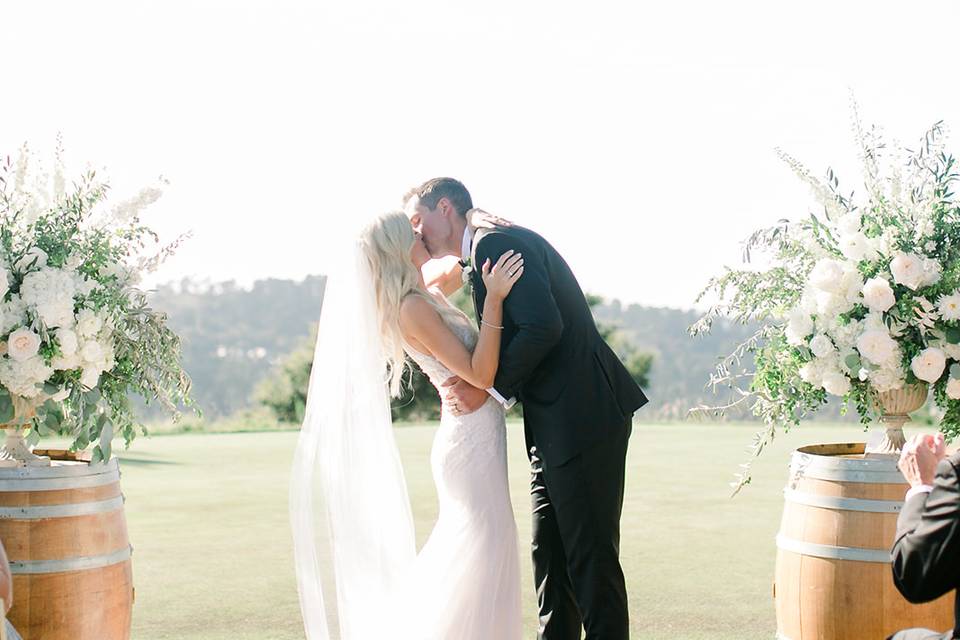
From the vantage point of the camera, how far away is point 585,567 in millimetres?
4316

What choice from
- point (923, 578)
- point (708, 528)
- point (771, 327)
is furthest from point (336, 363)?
point (708, 528)

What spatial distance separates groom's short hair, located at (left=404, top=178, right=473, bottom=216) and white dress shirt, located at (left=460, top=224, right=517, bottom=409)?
11 cm

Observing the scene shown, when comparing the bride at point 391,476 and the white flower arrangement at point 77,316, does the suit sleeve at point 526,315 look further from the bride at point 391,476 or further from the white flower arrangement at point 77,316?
the white flower arrangement at point 77,316

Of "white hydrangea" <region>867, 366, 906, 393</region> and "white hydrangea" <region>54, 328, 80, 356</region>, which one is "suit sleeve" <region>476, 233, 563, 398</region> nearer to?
"white hydrangea" <region>867, 366, 906, 393</region>

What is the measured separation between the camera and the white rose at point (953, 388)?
14.6 ft

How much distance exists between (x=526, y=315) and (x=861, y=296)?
1.44m

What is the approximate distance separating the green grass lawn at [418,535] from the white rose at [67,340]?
7.01 feet

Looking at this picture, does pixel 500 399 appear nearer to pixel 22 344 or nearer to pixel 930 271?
pixel 930 271

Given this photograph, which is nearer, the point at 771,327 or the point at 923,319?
the point at 923,319

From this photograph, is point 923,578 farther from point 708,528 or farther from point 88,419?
point 708,528

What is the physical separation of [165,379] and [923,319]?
316cm

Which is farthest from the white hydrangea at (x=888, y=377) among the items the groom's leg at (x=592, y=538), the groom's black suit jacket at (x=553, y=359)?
the groom's leg at (x=592, y=538)

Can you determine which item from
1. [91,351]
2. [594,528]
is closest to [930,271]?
[594,528]

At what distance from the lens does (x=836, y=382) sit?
4582 millimetres
